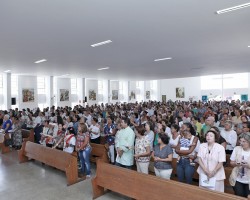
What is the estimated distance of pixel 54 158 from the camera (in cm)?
628

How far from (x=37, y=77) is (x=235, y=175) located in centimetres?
1989

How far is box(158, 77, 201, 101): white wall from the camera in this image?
31695mm

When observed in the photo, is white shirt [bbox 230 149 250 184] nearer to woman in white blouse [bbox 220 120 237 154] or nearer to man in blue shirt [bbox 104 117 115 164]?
woman in white blouse [bbox 220 120 237 154]

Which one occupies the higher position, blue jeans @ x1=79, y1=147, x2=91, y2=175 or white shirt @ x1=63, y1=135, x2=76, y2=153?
white shirt @ x1=63, y1=135, x2=76, y2=153

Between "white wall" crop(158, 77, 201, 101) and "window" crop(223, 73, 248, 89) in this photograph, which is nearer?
"window" crop(223, 73, 248, 89)

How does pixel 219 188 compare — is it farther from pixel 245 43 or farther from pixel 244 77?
pixel 244 77

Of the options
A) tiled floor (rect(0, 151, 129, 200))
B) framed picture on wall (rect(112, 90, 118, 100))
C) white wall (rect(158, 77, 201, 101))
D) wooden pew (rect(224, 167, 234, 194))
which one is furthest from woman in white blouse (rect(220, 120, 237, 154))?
white wall (rect(158, 77, 201, 101))

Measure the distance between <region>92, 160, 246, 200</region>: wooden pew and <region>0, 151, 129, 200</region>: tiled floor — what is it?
1.45 ft

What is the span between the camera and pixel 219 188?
151 inches

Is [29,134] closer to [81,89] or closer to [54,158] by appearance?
[54,158]

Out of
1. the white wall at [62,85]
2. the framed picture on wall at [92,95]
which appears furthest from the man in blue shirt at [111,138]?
the framed picture on wall at [92,95]

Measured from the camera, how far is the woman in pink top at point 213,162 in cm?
376

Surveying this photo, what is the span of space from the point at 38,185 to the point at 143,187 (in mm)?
3073

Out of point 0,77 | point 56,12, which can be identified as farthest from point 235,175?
point 0,77
